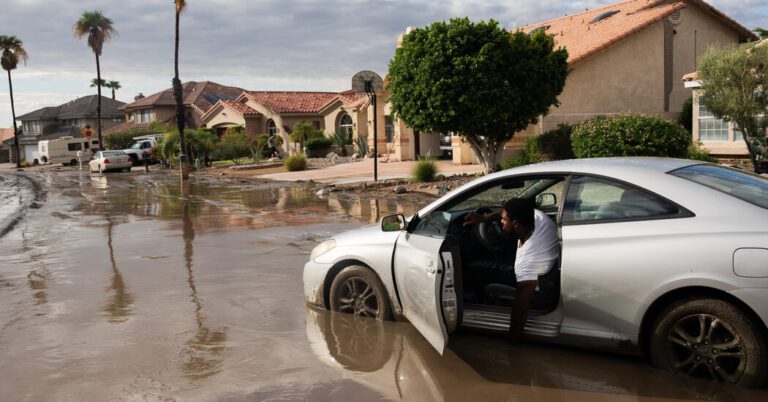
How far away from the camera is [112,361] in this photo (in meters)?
5.73

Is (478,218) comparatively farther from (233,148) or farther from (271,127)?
(271,127)

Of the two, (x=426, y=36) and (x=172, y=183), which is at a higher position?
(x=426, y=36)

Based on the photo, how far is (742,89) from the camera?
675 inches

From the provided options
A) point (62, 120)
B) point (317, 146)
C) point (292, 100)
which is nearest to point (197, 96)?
point (292, 100)

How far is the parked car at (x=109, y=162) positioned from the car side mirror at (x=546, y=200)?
121 feet

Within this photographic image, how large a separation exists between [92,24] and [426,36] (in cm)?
4652

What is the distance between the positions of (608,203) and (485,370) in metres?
1.50

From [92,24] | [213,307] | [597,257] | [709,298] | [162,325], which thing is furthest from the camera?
[92,24]

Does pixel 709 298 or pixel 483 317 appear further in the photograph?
pixel 483 317

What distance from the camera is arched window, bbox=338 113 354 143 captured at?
43406mm

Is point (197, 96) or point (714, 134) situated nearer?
point (714, 134)

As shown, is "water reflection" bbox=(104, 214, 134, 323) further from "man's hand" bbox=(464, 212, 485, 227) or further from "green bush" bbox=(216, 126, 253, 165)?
"green bush" bbox=(216, 126, 253, 165)

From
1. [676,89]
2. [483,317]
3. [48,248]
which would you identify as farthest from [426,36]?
[483,317]

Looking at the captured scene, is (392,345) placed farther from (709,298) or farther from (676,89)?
(676,89)
